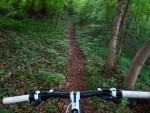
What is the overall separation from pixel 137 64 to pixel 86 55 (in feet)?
17.7

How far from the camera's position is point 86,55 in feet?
48.4

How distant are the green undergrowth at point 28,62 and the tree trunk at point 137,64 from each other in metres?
2.63

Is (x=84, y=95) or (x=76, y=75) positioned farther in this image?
(x=76, y=75)

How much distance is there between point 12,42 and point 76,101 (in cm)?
1127

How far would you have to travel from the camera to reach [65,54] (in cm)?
1409

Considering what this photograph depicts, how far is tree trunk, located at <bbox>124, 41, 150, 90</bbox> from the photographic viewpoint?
A: 9141mm

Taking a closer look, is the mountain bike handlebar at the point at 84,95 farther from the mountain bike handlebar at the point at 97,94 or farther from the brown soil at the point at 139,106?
the brown soil at the point at 139,106

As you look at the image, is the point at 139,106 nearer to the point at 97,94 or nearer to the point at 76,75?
the point at 76,75

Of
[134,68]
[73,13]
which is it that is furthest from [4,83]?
[73,13]

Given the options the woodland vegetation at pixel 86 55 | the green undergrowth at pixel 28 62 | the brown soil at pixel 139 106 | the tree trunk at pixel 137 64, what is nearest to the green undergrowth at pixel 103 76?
the woodland vegetation at pixel 86 55

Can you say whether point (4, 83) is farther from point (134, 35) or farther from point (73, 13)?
point (73, 13)

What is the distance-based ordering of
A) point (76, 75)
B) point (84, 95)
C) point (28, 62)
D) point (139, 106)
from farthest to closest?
point (76, 75)
point (28, 62)
point (139, 106)
point (84, 95)

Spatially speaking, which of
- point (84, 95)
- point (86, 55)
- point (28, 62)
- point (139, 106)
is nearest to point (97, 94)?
point (84, 95)

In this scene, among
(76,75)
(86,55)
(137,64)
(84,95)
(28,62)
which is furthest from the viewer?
(86,55)
